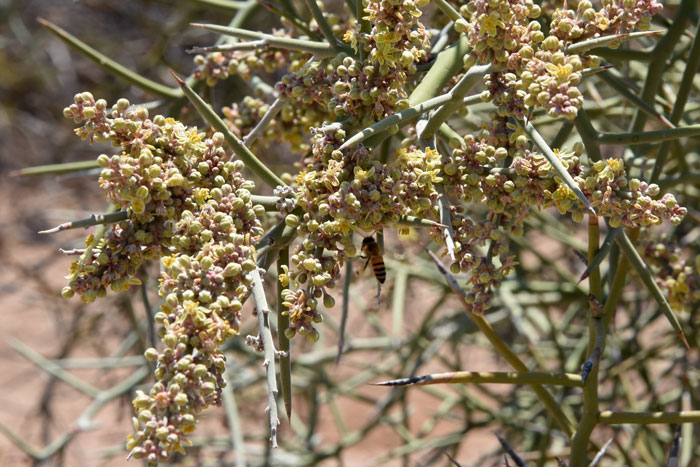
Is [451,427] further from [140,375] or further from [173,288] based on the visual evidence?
[173,288]

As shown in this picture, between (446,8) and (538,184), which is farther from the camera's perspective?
(446,8)

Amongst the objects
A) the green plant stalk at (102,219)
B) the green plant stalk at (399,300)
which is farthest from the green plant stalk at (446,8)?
the green plant stalk at (399,300)

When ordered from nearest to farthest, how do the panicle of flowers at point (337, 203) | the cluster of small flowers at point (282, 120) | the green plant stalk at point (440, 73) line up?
the panicle of flowers at point (337, 203), the green plant stalk at point (440, 73), the cluster of small flowers at point (282, 120)

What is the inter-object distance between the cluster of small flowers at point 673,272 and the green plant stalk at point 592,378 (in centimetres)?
27

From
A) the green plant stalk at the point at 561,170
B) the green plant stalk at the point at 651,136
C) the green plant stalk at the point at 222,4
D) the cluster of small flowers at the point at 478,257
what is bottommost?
the cluster of small flowers at the point at 478,257

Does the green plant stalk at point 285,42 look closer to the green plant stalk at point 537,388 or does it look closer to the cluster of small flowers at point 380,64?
the cluster of small flowers at point 380,64

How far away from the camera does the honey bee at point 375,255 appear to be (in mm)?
1036

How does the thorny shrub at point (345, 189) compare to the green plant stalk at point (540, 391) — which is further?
the green plant stalk at point (540, 391)

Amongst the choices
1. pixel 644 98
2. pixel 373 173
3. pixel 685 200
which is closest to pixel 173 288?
pixel 373 173

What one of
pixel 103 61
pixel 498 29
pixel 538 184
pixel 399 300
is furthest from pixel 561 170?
pixel 399 300

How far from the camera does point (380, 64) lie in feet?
2.66

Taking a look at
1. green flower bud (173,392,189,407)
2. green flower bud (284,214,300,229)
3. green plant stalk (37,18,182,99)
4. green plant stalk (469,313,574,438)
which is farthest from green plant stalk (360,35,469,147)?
green plant stalk (37,18,182,99)

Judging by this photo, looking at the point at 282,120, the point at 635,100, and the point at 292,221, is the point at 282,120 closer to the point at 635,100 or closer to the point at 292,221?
the point at 292,221

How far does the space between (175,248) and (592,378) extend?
59 centimetres
